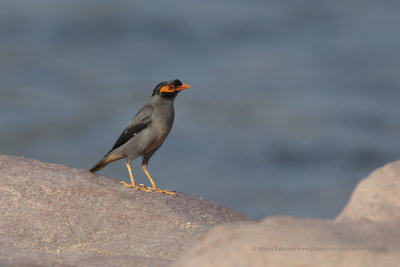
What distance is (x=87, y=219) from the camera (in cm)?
738

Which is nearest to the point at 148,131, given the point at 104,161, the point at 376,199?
the point at 104,161

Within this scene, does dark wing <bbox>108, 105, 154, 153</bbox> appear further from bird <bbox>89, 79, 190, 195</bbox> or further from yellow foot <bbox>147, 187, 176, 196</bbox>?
yellow foot <bbox>147, 187, 176, 196</bbox>

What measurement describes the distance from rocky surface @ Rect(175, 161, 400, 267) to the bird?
4787mm

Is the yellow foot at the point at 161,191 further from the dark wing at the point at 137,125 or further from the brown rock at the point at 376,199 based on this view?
the brown rock at the point at 376,199

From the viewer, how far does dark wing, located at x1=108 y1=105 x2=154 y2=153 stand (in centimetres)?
933

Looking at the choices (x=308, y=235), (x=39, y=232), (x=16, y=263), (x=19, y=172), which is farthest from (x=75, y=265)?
(x=19, y=172)

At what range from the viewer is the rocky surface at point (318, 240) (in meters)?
3.70

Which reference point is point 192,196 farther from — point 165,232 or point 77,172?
point 165,232

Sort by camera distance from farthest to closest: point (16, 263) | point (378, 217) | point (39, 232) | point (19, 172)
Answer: point (19, 172)
point (39, 232)
point (16, 263)
point (378, 217)

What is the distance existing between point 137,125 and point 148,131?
0.22m

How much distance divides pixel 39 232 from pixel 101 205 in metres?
1.02

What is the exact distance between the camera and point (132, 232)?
7.08 m

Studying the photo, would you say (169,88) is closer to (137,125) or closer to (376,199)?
(137,125)

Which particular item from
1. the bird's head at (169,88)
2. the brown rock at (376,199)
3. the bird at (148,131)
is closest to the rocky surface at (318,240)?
the brown rock at (376,199)
